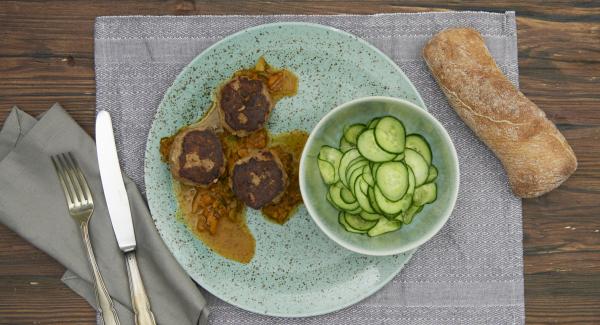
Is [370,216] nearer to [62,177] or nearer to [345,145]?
[345,145]

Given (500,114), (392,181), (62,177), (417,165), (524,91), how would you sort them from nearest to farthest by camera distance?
Result: (392,181), (417,165), (500,114), (62,177), (524,91)

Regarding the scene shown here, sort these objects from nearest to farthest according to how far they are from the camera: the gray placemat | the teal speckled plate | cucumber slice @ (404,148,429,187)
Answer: cucumber slice @ (404,148,429,187) < the teal speckled plate < the gray placemat

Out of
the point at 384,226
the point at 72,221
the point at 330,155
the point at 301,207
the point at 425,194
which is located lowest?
the point at 72,221

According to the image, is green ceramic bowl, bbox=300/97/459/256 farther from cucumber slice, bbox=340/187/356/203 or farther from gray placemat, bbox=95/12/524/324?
gray placemat, bbox=95/12/524/324

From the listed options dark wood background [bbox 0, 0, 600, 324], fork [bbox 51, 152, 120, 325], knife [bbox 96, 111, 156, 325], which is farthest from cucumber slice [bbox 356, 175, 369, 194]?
fork [bbox 51, 152, 120, 325]

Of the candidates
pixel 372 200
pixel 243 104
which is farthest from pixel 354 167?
pixel 243 104

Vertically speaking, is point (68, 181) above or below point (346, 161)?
below

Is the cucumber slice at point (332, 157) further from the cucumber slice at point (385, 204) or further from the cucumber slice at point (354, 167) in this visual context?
the cucumber slice at point (385, 204)
